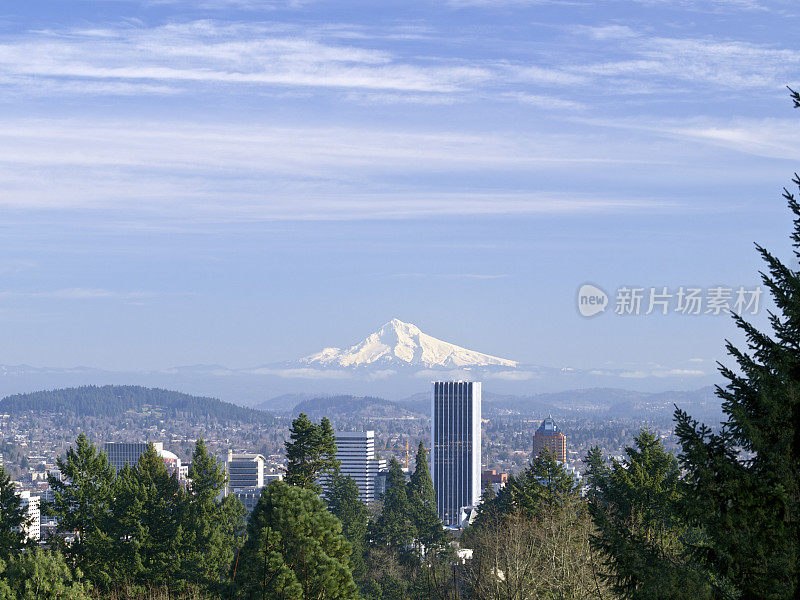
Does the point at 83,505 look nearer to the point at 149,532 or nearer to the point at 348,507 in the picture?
the point at 149,532

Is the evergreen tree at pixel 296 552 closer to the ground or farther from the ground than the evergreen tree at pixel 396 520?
farther from the ground

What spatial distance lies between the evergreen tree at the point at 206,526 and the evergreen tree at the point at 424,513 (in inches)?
1132

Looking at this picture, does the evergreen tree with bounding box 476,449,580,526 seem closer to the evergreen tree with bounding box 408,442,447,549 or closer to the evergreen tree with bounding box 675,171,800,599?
the evergreen tree with bounding box 408,442,447,549

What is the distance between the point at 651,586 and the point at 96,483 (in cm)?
3022

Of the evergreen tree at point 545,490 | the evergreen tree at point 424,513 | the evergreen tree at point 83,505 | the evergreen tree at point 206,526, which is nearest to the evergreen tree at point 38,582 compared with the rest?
the evergreen tree at point 83,505

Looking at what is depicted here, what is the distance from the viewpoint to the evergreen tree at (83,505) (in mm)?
34656

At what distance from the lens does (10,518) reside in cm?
3316

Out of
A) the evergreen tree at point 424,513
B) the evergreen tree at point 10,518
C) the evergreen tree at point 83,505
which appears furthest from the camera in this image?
the evergreen tree at point 424,513

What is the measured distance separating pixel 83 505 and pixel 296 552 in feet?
48.0

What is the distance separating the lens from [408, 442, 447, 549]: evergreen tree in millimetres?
66000

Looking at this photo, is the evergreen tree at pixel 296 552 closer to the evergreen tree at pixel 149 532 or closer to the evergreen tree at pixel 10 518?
the evergreen tree at pixel 10 518

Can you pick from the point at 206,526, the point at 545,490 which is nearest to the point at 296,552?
the point at 206,526

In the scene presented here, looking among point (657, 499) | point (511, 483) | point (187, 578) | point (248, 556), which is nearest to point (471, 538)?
point (511, 483)

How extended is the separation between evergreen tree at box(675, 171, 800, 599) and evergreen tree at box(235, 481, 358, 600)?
14.8 metres
